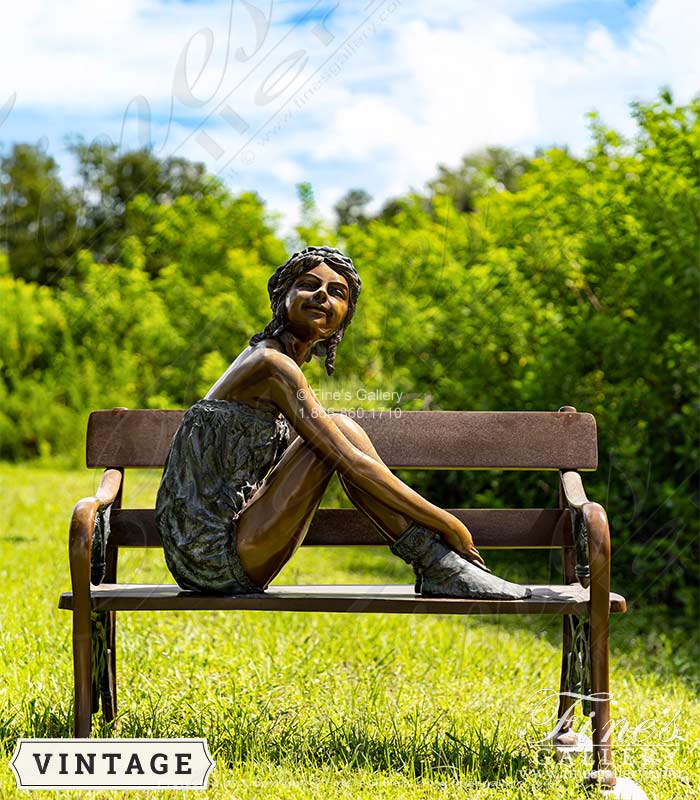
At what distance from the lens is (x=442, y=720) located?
142 inches

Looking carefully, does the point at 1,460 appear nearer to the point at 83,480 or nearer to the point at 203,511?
the point at 83,480

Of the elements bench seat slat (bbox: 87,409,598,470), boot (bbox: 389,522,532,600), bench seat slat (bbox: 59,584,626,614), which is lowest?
bench seat slat (bbox: 59,584,626,614)

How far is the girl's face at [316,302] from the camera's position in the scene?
3.13 metres

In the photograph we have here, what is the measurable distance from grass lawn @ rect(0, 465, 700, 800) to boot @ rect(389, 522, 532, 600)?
0.55 m

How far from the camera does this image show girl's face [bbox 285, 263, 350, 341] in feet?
10.3

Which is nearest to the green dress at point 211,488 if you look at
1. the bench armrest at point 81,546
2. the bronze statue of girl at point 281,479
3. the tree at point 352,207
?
the bronze statue of girl at point 281,479

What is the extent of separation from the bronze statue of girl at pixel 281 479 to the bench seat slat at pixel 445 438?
1.36 ft

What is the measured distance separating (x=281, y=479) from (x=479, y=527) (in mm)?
863

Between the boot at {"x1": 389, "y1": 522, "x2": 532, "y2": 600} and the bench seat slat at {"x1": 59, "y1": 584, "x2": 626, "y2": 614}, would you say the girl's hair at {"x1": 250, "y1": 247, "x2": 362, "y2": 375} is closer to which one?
the boot at {"x1": 389, "y1": 522, "x2": 532, "y2": 600}

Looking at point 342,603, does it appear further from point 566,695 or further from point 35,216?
point 35,216

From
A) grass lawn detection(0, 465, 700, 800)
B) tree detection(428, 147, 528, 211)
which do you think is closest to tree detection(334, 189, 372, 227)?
tree detection(428, 147, 528, 211)

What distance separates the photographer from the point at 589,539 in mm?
2965

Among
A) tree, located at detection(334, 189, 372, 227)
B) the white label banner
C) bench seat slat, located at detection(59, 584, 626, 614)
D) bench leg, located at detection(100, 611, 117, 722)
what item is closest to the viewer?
the white label banner

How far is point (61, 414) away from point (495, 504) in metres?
6.56
